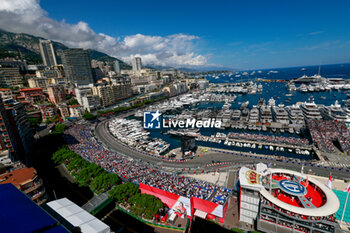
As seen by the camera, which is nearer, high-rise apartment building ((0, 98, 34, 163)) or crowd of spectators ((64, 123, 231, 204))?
crowd of spectators ((64, 123, 231, 204))

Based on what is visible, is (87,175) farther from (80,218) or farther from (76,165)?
(80,218)

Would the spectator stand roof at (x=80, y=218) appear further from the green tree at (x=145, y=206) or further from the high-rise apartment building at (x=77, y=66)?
the high-rise apartment building at (x=77, y=66)

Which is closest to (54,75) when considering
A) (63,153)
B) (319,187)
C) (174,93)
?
(174,93)

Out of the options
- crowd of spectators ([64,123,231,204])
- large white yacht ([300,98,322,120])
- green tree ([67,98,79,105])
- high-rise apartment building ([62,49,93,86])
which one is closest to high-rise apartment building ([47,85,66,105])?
green tree ([67,98,79,105])

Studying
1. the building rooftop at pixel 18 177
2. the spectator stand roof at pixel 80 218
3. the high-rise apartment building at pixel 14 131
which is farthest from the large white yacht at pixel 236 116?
the high-rise apartment building at pixel 14 131

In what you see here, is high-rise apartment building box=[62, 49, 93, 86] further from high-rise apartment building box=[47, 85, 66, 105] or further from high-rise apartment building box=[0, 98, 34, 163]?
high-rise apartment building box=[0, 98, 34, 163]

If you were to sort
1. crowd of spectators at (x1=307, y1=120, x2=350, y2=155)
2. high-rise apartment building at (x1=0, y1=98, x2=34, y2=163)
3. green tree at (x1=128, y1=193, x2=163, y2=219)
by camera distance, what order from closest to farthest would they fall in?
green tree at (x1=128, y1=193, x2=163, y2=219) → high-rise apartment building at (x1=0, y1=98, x2=34, y2=163) → crowd of spectators at (x1=307, y1=120, x2=350, y2=155)
